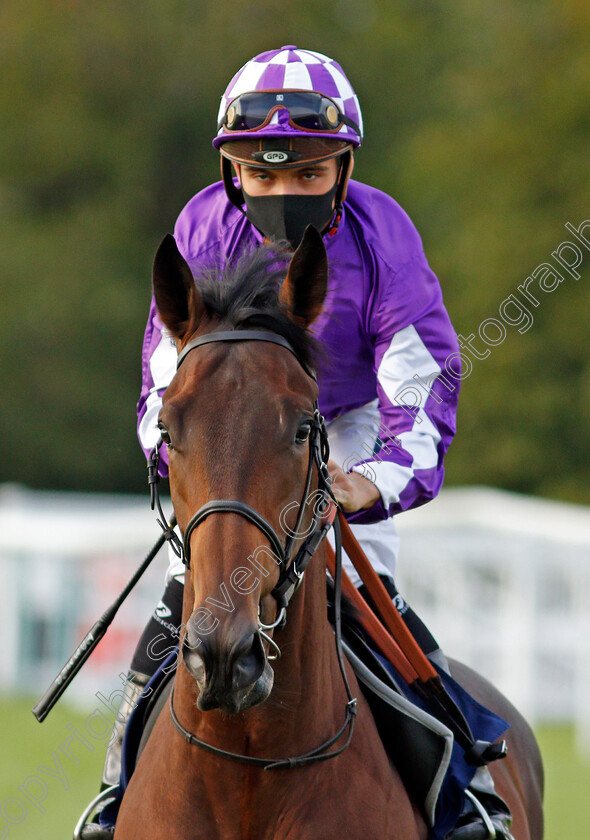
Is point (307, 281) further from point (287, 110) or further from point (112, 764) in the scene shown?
point (112, 764)

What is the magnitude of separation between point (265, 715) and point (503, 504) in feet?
33.8

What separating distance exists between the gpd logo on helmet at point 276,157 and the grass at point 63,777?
4141 millimetres

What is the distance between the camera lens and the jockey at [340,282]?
13.3 ft

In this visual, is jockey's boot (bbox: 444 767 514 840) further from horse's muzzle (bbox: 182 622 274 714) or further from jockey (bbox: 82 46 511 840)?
horse's muzzle (bbox: 182 622 274 714)

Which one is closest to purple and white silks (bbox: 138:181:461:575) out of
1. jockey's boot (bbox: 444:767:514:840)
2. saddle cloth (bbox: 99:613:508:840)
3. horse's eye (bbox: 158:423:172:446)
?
saddle cloth (bbox: 99:613:508:840)

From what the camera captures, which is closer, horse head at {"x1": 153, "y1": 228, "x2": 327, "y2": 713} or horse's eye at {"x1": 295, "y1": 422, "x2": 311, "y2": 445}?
horse head at {"x1": 153, "y1": 228, "x2": 327, "y2": 713}

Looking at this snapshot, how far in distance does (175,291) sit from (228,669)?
3.69 feet

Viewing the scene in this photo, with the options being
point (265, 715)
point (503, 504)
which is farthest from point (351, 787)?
point (503, 504)

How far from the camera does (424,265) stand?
429 cm

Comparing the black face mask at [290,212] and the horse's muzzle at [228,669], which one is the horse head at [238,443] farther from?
the black face mask at [290,212]

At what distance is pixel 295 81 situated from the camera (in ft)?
13.8

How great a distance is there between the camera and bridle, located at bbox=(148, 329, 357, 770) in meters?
3.05

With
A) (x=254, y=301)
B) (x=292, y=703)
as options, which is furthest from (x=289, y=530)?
(x=254, y=301)

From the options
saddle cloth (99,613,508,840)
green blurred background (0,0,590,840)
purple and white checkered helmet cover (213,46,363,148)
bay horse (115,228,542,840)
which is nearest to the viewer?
bay horse (115,228,542,840)
